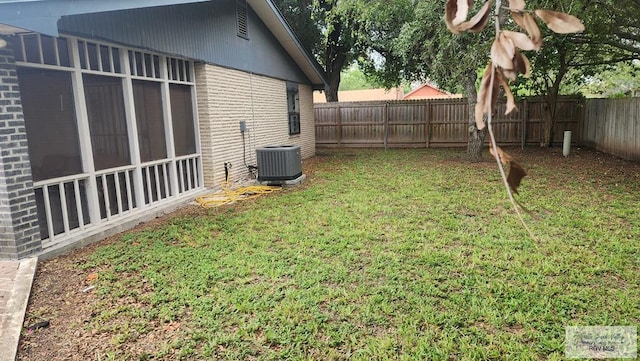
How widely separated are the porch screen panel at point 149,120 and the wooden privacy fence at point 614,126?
1119 centimetres

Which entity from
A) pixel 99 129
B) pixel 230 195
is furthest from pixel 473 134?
pixel 99 129

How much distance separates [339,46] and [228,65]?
33.5 ft

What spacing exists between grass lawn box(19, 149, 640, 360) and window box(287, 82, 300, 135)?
19.6 ft

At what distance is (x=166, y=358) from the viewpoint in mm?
2783

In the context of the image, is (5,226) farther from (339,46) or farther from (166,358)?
(339,46)

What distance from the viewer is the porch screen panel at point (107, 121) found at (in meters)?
5.39

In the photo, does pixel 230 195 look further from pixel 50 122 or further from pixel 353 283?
pixel 353 283

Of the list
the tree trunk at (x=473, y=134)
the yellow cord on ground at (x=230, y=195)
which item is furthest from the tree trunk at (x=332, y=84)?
the yellow cord on ground at (x=230, y=195)

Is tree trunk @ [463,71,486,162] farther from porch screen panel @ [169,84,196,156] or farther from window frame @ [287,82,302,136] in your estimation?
porch screen panel @ [169,84,196,156]

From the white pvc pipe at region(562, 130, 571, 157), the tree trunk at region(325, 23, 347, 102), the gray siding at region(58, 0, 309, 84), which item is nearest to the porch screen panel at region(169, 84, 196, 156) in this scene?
the gray siding at region(58, 0, 309, 84)

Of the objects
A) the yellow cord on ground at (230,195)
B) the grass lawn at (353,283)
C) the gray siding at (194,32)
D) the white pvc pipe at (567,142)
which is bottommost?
the grass lawn at (353,283)

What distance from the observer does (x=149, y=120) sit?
651 cm

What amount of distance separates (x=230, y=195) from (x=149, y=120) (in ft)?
6.52

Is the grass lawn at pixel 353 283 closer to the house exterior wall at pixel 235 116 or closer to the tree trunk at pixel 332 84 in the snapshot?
the house exterior wall at pixel 235 116
